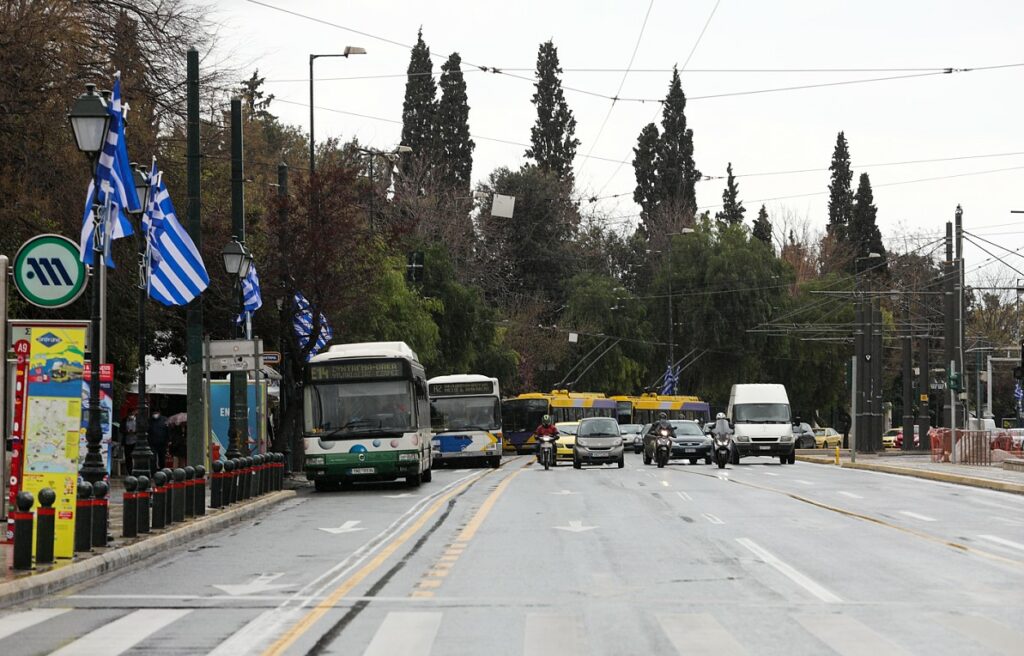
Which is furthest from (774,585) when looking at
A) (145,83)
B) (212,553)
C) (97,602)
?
(145,83)

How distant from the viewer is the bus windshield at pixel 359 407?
3297cm

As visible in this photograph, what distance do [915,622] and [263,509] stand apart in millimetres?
17122

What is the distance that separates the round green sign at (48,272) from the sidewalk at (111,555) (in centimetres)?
274

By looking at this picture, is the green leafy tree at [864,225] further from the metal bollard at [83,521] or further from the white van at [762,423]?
the metal bollard at [83,521]

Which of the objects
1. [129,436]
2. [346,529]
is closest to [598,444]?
[129,436]

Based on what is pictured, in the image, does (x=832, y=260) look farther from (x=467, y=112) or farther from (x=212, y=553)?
(x=212, y=553)

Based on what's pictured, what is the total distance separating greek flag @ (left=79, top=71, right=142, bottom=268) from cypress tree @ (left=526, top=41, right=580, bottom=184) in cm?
8014

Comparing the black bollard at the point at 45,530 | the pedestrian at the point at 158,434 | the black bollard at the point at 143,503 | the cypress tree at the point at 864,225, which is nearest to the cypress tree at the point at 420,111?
the cypress tree at the point at 864,225

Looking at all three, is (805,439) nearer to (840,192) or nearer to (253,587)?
(840,192)

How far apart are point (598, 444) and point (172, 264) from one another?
82.2 ft

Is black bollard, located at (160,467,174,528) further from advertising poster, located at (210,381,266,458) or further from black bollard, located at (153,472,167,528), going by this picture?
Answer: advertising poster, located at (210,381,266,458)

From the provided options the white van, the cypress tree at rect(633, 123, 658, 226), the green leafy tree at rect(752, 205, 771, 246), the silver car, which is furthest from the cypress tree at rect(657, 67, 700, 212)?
the silver car

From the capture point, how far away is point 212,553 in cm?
1811

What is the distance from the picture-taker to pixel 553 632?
11.0 m
